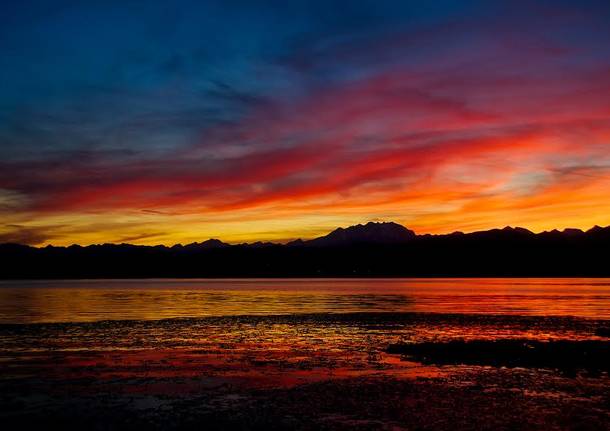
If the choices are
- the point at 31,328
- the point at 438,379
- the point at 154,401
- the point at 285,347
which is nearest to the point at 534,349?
the point at 438,379

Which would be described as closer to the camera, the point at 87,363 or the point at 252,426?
the point at 252,426

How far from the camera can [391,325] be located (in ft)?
191

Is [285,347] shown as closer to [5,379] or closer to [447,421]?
[5,379]

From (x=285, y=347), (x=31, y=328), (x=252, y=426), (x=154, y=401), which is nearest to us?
(x=252, y=426)

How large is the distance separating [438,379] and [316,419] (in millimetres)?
9705

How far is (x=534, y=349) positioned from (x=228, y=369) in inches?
778

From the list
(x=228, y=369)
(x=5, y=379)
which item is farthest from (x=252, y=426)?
(x=5, y=379)

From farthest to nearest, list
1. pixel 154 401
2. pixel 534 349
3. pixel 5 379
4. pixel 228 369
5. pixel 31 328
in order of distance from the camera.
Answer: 1. pixel 31 328
2. pixel 534 349
3. pixel 228 369
4. pixel 5 379
5. pixel 154 401

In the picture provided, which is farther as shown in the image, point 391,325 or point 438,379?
point 391,325

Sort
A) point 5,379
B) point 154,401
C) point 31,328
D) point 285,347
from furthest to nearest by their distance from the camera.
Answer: point 31,328
point 285,347
point 5,379
point 154,401

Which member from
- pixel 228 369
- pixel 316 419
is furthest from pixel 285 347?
pixel 316 419

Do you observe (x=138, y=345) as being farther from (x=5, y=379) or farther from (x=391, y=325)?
(x=391, y=325)

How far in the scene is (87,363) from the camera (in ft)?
112

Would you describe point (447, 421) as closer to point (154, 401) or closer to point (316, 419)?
point (316, 419)
